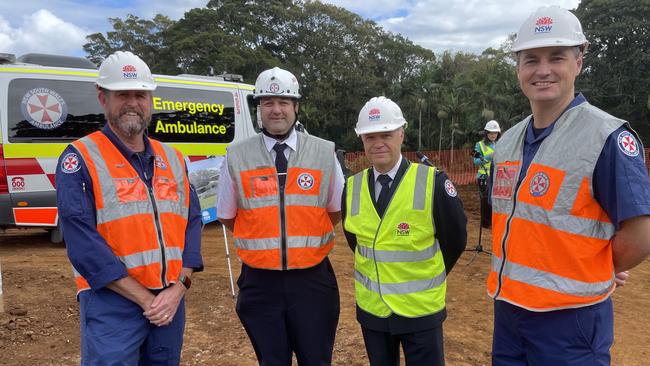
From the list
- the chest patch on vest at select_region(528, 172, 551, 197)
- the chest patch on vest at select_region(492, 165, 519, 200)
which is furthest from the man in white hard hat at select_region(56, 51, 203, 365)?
the chest patch on vest at select_region(528, 172, 551, 197)

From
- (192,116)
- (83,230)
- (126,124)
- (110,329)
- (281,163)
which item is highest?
(192,116)

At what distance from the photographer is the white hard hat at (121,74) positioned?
231cm

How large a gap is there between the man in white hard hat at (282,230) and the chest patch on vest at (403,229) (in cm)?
51

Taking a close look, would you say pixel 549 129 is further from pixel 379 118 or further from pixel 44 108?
pixel 44 108

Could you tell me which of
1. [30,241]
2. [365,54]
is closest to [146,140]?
[30,241]

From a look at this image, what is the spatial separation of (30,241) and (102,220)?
308 inches

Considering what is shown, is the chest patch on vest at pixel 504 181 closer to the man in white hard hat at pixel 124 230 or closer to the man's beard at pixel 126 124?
the man in white hard hat at pixel 124 230

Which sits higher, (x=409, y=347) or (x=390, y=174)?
(x=390, y=174)

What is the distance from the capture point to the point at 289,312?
8.91ft

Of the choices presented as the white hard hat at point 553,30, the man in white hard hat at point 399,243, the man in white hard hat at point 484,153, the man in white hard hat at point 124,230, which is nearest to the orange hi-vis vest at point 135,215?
the man in white hard hat at point 124,230

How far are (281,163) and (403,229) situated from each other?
2.70 feet

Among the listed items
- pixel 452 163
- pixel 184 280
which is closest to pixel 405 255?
pixel 184 280

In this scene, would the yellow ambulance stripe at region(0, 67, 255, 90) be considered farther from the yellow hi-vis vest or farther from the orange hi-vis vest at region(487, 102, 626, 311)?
the orange hi-vis vest at region(487, 102, 626, 311)

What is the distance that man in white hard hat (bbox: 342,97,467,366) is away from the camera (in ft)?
8.03
